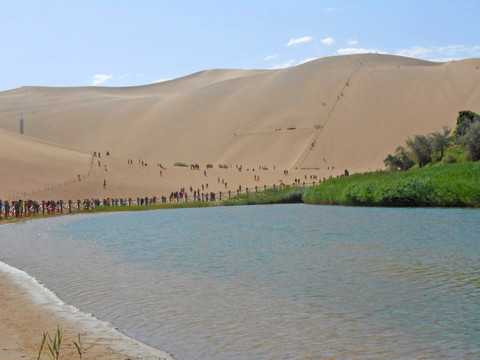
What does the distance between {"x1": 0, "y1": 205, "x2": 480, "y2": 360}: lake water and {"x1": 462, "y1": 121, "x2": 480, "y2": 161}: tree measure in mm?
16272

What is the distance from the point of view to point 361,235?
22.0 m

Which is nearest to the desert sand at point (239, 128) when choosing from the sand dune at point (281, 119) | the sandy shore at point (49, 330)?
the sand dune at point (281, 119)

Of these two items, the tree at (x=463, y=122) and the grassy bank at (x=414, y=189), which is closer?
the grassy bank at (x=414, y=189)

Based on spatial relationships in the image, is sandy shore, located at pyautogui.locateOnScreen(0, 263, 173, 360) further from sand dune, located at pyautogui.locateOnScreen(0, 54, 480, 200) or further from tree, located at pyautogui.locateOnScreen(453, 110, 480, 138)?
Answer: sand dune, located at pyautogui.locateOnScreen(0, 54, 480, 200)

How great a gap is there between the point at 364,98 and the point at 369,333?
97.3m

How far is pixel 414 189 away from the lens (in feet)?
112

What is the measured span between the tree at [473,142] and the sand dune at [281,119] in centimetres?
2717

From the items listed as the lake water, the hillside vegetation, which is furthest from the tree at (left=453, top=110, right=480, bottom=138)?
the lake water

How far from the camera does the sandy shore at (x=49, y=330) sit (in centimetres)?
796

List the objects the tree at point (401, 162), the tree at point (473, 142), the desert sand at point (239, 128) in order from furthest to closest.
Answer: the desert sand at point (239, 128) < the tree at point (401, 162) < the tree at point (473, 142)

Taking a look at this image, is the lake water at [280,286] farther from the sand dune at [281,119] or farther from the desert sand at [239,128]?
the sand dune at [281,119]

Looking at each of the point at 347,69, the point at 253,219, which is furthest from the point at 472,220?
the point at 347,69

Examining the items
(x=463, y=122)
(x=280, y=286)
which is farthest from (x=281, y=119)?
(x=280, y=286)

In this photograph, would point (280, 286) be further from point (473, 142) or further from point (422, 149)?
point (422, 149)
